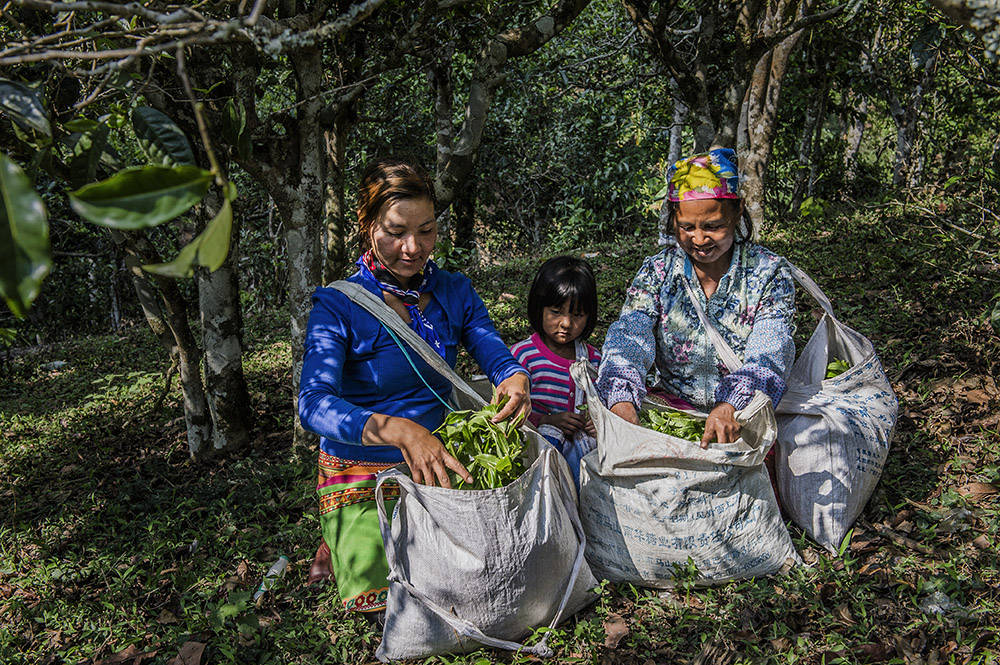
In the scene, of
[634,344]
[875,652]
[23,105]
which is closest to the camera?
[23,105]

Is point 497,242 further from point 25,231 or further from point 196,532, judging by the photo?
point 25,231

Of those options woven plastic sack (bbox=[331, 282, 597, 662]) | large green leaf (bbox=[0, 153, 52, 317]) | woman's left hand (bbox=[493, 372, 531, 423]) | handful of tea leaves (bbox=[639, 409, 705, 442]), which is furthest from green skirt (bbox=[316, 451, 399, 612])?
large green leaf (bbox=[0, 153, 52, 317])

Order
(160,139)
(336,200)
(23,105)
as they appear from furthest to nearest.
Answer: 1. (336,200)
2. (160,139)
3. (23,105)

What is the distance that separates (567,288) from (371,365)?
1042mm

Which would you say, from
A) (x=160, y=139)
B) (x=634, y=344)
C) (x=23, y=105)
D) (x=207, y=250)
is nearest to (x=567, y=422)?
(x=634, y=344)

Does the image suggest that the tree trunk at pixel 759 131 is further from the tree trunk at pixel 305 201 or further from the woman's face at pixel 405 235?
the woman's face at pixel 405 235

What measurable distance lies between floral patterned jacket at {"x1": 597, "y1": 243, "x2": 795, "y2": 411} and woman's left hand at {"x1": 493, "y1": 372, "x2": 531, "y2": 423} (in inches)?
13.6

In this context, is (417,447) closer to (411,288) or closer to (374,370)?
(374,370)

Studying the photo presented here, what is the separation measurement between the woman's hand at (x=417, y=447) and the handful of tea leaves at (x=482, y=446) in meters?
0.09

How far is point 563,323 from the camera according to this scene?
3146mm

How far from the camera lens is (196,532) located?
3.15 metres

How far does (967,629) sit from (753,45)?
3.99m

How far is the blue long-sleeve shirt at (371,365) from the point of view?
2217 millimetres

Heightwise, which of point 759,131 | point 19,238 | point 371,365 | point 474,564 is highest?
point 759,131
